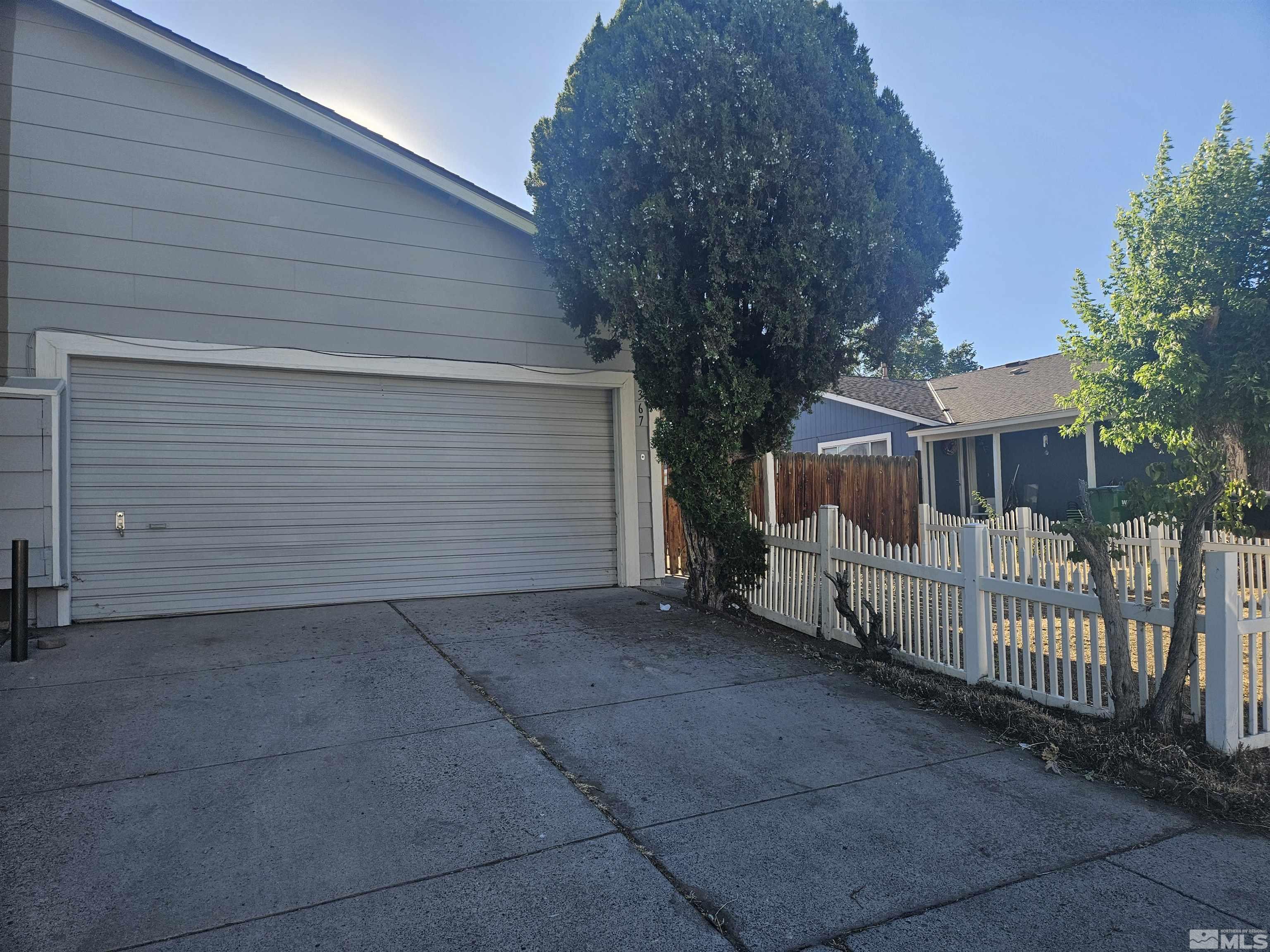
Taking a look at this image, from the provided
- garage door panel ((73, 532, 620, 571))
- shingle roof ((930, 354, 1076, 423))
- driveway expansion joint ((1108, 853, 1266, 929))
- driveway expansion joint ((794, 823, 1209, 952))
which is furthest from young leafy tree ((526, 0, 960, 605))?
shingle roof ((930, 354, 1076, 423))

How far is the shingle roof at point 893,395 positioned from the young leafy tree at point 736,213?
12123mm

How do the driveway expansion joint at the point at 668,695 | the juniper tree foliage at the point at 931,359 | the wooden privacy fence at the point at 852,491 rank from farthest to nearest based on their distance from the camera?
1. the juniper tree foliage at the point at 931,359
2. the wooden privacy fence at the point at 852,491
3. the driveway expansion joint at the point at 668,695

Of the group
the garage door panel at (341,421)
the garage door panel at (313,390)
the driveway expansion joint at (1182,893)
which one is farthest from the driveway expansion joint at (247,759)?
the garage door panel at (313,390)

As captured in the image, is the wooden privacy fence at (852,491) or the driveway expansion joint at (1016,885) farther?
the wooden privacy fence at (852,491)

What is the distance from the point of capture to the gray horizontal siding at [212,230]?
6.97 meters

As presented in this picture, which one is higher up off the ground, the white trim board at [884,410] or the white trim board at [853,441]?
the white trim board at [884,410]

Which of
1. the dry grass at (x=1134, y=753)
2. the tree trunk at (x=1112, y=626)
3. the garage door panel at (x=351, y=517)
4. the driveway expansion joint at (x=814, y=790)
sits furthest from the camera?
the garage door panel at (x=351, y=517)

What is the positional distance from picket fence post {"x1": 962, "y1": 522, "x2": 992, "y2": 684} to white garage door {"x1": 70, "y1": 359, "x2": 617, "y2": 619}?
15.7 ft

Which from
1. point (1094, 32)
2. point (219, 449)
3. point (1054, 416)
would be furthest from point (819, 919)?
point (1054, 416)

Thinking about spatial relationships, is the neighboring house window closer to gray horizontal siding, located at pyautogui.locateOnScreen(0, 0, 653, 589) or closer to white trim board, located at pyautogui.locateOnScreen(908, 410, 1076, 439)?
white trim board, located at pyautogui.locateOnScreen(908, 410, 1076, 439)

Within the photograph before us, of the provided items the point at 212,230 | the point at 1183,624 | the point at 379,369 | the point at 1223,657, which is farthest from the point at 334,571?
the point at 1223,657

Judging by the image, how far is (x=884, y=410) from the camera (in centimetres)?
1995

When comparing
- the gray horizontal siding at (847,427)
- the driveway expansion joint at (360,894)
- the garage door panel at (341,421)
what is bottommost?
the driveway expansion joint at (360,894)

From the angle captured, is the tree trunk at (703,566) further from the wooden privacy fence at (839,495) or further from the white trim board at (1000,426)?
the white trim board at (1000,426)
